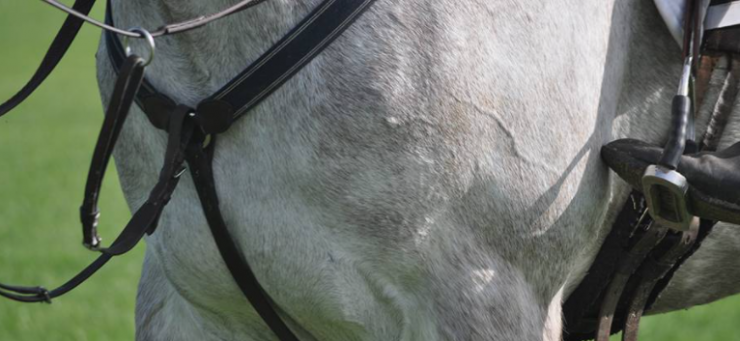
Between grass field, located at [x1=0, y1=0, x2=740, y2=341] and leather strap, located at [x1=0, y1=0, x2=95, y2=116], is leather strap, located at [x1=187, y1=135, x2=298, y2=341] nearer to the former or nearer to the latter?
leather strap, located at [x1=0, y1=0, x2=95, y2=116]

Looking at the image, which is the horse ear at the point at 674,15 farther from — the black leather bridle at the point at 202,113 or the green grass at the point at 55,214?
the green grass at the point at 55,214

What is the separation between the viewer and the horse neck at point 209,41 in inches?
96.1

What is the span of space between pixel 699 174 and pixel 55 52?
5.42 ft

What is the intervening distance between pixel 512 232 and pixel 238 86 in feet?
2.37

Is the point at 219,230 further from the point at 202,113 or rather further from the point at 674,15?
the point at 674,15

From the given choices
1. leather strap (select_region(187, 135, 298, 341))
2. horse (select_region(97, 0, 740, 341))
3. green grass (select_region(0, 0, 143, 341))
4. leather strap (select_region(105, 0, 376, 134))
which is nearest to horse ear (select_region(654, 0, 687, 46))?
horse (select_region(97, 0, 740, 341))

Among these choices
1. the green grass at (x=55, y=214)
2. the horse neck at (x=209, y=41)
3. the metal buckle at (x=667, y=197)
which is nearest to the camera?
the horse neck at (x=209, y=41)

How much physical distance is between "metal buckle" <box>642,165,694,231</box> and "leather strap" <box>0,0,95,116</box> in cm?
144

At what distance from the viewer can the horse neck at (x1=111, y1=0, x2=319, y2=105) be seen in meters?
2.44

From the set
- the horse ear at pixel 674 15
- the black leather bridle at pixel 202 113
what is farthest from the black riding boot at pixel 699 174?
the black leather bridle at pixel 202 113

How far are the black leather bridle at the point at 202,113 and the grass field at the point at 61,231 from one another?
1.24 metres

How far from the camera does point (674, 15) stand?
9.00ft

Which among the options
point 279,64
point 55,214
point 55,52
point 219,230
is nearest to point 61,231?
point 55,214

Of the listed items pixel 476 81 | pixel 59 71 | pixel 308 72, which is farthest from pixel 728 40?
pixel 59 71
